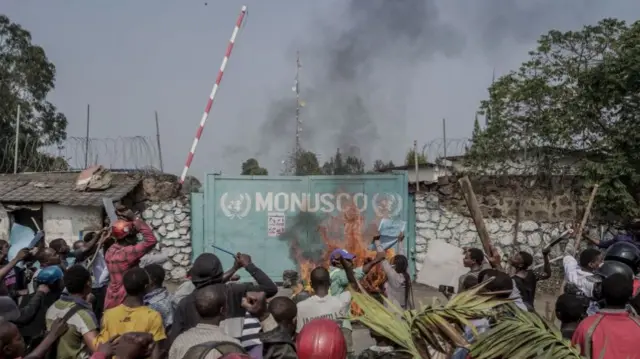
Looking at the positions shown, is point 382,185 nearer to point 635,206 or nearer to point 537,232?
point 537,232

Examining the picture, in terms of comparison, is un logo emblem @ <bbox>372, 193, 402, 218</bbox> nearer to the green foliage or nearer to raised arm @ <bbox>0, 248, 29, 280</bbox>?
the green foliage

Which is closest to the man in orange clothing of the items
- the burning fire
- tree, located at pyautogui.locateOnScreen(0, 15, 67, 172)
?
the burning fire

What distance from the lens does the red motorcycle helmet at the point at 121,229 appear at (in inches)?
245

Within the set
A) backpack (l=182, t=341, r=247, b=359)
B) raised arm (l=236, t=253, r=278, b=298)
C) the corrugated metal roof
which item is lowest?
backpack (l=182, t=341, r=247, b=359)

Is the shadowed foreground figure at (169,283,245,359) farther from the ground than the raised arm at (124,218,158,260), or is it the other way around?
the raised arm at (124,218,158,260)

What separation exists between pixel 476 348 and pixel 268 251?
9.99 meters

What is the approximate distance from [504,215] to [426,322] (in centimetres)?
1053

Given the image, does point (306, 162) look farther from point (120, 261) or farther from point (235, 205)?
point (120, 261)

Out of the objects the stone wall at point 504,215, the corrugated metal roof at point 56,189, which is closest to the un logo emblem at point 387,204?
the stone wall at point 504,215

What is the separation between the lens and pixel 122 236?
6234 mm

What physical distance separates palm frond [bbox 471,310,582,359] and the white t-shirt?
223cm

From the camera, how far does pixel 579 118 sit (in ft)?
42.1

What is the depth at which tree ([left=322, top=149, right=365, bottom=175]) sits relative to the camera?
43.7 feet

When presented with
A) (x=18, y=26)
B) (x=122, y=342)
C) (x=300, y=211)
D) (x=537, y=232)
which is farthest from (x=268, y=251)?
(x=18, y=26)
